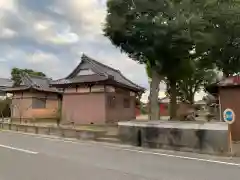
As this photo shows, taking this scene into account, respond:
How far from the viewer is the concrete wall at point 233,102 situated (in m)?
16.7

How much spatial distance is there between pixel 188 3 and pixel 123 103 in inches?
598

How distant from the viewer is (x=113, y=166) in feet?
31.7

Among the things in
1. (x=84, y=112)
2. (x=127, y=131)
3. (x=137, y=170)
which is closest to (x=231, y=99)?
(x=127, y=131)

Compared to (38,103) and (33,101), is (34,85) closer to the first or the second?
(33,101)

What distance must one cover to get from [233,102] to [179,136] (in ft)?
15.8

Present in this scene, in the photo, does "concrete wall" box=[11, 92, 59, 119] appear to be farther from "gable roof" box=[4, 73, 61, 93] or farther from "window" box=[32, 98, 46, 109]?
"gable roof" box=[4, 73, 61, 93]

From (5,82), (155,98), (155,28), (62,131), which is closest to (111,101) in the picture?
(155,98)

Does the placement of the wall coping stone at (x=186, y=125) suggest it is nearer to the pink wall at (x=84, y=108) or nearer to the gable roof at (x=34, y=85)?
the pink wall at (x=84, y=108)

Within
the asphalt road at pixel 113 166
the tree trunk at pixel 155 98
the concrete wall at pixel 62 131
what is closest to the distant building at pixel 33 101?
the concrete wall at pixel 62 131

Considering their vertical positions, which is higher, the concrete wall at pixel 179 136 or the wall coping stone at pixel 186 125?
the wall coping stone at pixel 186 125

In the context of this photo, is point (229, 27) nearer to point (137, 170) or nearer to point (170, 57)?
point (170, 57)

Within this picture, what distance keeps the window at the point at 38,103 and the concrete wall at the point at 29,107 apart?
0.37 metres

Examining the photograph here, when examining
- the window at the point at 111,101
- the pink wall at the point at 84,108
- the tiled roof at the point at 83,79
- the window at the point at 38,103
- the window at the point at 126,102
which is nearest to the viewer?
the tiled roof at the point at 83,79

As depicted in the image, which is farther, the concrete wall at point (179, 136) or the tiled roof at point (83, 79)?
the tiled roof at point (83, 79)
